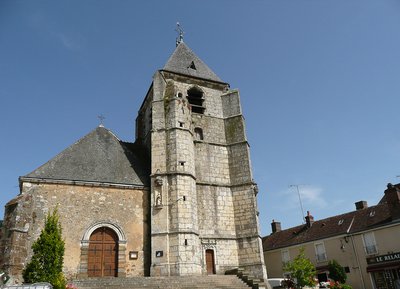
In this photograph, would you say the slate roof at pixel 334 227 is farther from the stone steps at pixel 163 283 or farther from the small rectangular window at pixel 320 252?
the stone steps at pixel 163 283

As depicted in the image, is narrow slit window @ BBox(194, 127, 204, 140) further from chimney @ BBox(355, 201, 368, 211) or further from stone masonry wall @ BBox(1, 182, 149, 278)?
chimney @ BBox(355, 201, 368, 211)

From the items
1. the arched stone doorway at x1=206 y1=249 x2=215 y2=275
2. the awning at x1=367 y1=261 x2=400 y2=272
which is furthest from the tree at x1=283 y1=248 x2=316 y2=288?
the awning at x1=367 y1=261 x2=400 y2=272

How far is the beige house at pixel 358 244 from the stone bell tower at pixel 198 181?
353 inches

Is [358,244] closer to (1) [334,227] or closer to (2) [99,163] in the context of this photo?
(1) [334,227]

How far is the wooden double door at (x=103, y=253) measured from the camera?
14602 millimetres

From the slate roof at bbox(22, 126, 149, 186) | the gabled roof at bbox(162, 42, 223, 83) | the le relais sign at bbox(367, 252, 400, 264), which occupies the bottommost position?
the le relais sign at bbox(367, 252, 400, 264)

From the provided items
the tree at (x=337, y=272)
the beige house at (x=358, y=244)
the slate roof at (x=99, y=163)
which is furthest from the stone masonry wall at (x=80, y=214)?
the beige house at (x=358, y=244)

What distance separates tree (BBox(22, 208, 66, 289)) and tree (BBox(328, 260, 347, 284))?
15.9 m

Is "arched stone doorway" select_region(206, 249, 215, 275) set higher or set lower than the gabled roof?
lower

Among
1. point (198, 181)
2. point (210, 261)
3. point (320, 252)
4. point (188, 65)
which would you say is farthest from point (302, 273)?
point (188, 65)

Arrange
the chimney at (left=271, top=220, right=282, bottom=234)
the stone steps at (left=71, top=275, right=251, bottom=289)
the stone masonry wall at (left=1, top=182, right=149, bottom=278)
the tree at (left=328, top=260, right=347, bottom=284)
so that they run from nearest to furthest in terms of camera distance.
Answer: the stone steps at (left=71, top=275, right=251, bottom=289) < the stone masonry wall at (left=1, top=182, right=149, bottom=278) < the tree at (left=328, top=260, right=347, bottom=284) < the chimney at (left=271, top=220, right=282, bottom=234)

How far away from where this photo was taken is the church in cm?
1447

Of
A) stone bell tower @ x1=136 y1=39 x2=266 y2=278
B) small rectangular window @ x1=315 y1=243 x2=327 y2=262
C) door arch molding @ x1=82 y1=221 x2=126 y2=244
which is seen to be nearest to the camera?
door arch molding @ x1=82 y1=221 x2=126 y2=244

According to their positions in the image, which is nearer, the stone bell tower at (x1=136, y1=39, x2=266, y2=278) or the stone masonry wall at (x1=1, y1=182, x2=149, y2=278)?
the stone masonry wall at (x1=1, y1=182, x2=149, y2=278)
